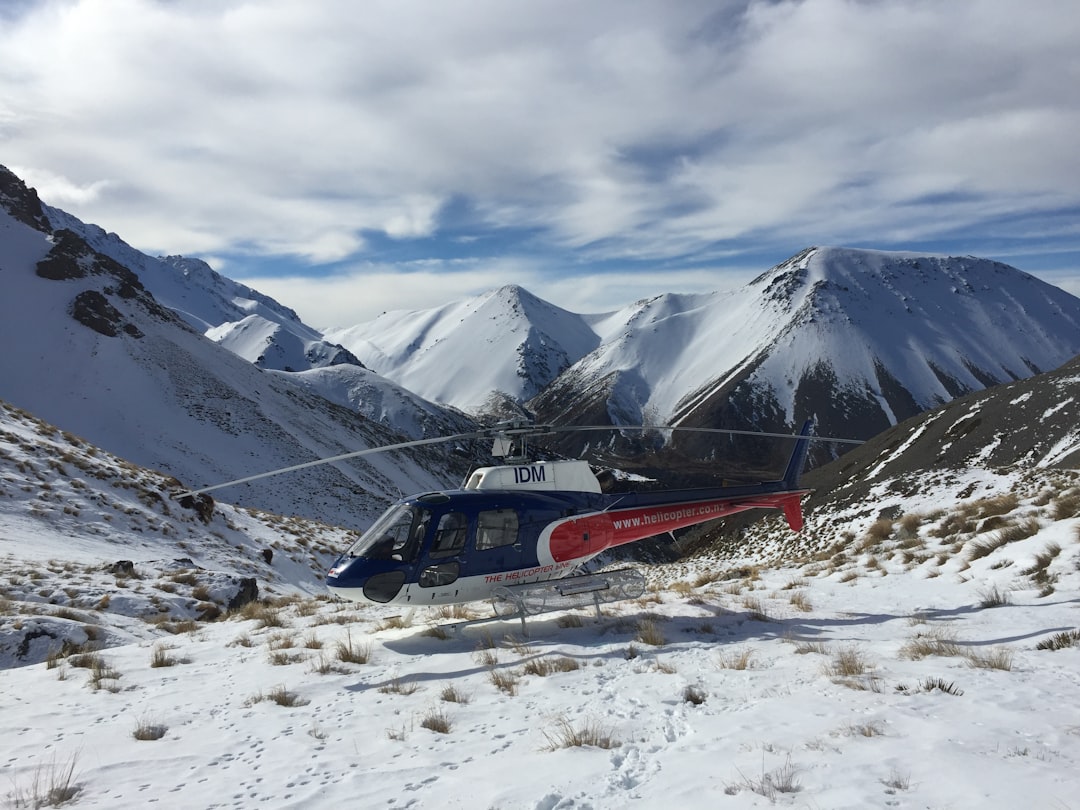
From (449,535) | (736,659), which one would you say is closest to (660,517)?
(449,535)

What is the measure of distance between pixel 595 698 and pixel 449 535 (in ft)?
14.0

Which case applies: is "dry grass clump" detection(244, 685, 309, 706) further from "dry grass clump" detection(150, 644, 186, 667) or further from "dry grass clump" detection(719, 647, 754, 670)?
"dry grass clump" detection(719, 647, 754, 670)

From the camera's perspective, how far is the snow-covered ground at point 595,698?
4.52 m

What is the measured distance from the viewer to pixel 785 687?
251 inches

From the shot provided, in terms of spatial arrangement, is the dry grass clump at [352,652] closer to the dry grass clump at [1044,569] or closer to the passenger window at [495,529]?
the passenger window at [495,529]

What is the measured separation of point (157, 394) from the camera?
161 ft

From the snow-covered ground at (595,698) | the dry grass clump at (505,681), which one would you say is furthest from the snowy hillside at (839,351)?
the dry grass clump at (505,681)

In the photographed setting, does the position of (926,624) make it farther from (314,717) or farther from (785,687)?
(314,717)

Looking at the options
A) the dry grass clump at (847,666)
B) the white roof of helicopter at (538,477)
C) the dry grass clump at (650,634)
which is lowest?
the dry grass clump at (847,666)

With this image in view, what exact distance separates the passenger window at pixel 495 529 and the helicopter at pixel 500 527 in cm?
2

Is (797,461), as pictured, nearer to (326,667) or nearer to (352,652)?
(352,652)

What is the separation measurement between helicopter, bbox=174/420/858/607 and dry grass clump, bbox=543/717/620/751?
4.44m

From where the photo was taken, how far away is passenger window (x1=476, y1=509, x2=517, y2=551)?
1043 centimetres

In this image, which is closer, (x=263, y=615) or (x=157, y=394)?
(x=263, y=615)
